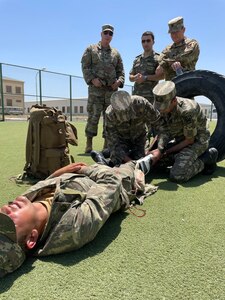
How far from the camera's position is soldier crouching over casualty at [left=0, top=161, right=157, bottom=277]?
1.38m

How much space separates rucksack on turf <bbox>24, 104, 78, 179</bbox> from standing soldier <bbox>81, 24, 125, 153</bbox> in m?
1.58

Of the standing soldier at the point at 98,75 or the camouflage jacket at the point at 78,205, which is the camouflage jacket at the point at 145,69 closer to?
the standing soldier at the point at 98,75

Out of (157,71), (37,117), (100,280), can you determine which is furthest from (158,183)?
(157,71)

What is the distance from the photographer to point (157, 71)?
4.45 metres

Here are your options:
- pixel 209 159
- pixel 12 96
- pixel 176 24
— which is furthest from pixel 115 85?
pixel 12 96

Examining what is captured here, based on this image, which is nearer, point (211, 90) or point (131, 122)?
point (131, 122)

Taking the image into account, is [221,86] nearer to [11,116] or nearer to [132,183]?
[132,183]

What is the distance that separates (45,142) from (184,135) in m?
1.43

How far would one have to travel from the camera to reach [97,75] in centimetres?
452

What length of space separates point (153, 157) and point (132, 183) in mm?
703

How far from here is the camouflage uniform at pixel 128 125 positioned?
3086 mm

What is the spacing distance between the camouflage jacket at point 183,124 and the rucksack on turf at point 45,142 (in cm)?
101

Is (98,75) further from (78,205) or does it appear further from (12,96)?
(12,96)

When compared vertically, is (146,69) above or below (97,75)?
above
